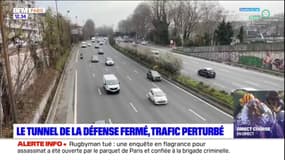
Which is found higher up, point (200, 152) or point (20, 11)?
point (20, 11)

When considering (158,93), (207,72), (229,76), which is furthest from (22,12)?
(229,76)

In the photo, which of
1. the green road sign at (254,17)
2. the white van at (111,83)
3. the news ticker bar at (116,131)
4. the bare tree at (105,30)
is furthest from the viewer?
the bare tree at (105,30)

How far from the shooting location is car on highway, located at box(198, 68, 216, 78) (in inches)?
139

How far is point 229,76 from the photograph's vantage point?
11.0ft

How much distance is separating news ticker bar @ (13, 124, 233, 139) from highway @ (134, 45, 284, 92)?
29.6 inches

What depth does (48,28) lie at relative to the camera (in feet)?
19.1

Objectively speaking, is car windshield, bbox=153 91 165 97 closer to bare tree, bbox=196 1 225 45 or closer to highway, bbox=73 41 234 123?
highway, bbox=73 41 234 123

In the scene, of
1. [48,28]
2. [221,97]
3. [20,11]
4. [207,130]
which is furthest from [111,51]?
[48,28]

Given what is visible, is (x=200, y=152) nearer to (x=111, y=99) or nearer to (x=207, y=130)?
(x=207, y=130)

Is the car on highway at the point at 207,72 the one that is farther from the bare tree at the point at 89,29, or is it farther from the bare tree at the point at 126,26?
the bare tree at the point at 89,29

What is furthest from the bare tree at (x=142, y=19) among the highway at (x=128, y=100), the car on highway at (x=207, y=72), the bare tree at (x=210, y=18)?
the car on highway at (x=207, y=72)

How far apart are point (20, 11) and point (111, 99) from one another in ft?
5.25

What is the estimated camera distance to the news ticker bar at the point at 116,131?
2504mm

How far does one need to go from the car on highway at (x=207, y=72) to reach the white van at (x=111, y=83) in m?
1.13
